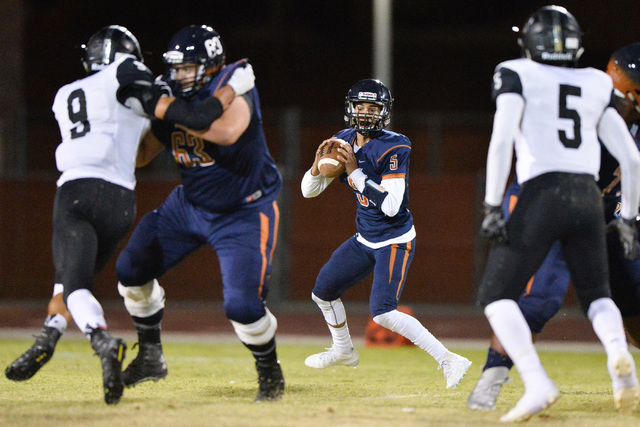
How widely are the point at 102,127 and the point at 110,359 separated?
133 cm

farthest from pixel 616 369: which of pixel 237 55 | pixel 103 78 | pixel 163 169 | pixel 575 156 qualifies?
pixel 237 55

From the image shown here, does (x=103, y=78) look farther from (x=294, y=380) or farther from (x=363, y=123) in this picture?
(x=294, y=380)

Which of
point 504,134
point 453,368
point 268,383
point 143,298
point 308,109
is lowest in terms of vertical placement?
point 308,109

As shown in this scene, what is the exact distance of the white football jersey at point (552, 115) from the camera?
4504 millimetres

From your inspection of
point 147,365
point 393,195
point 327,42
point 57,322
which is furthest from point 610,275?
point 327,42

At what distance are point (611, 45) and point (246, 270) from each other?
21.4m

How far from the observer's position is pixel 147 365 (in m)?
5.59

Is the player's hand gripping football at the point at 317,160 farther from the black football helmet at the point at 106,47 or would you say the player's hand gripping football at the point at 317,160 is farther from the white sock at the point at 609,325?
the white sock at the point at 609,325

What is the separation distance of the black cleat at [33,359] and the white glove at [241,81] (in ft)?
5.72

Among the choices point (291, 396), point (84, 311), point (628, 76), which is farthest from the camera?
point (291, 396)

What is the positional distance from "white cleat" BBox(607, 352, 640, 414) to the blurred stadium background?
3.34 meters

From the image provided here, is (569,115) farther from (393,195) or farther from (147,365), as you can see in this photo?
(147,365)

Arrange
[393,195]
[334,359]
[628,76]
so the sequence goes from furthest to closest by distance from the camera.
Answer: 1. [334,359]
2. [393,195]
3. [628,76]

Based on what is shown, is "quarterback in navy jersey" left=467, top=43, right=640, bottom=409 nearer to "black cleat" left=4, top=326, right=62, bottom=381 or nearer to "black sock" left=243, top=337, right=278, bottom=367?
"black sock" left=243, top=337, right=278, bottom=367
